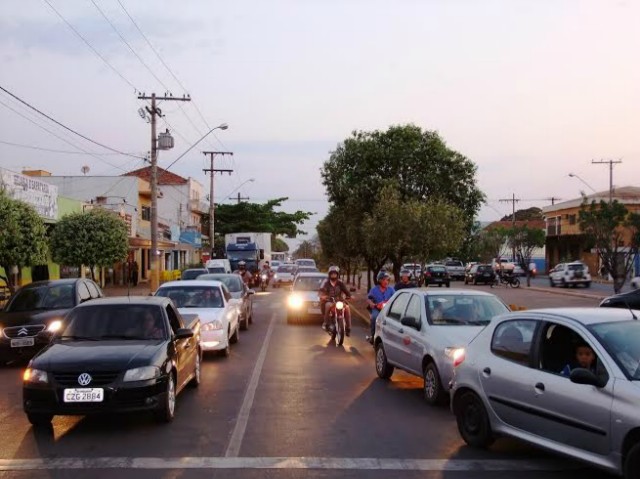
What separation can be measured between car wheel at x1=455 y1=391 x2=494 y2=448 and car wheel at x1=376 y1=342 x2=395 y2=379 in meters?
4.02

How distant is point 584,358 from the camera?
20.7 feet

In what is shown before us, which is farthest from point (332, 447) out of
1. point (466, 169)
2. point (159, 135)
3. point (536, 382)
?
point (159, 135)

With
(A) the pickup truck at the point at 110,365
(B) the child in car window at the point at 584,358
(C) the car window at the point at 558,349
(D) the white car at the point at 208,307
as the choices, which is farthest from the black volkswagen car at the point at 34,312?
(B) the child in car window at the point at 584,358

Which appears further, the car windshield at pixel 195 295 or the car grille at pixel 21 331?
the car windshield at pixel 195 295

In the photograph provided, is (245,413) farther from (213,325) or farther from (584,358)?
(213,325)

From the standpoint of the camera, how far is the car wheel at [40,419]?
7.98 meters

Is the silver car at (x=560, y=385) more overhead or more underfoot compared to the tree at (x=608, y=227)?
more underfoot

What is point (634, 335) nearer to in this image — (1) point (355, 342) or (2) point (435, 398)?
(2) point (435, 398)

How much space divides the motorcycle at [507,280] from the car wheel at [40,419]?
4429 cm

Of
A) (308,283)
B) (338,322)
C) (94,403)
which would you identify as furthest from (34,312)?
(308,283)

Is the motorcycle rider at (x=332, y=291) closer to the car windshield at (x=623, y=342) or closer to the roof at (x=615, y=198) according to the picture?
the car windshield at (x=623, y=342)

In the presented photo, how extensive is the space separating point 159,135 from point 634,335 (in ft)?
101

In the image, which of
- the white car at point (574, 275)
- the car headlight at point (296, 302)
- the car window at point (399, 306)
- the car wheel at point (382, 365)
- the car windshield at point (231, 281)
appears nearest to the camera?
the car window at point (399, 306)

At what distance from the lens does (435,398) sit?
9500 mm
